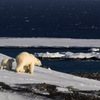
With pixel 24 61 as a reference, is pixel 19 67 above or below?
below

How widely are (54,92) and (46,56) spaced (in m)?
27.4

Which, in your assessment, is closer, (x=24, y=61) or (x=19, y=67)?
(x=24, y=61)

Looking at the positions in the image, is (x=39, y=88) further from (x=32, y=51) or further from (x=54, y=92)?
(x=32, y=51)

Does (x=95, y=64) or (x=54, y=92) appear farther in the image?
(x=95, y=64)

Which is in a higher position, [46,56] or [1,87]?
[46,56]

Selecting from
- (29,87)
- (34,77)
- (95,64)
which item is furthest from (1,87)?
(95,64)

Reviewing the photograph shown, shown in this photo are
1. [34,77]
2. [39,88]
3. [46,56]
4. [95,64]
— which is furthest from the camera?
[46,56]

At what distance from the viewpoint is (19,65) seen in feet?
59.3

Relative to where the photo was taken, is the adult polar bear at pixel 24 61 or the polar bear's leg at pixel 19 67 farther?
the polar bear's leg at pixel 19 67

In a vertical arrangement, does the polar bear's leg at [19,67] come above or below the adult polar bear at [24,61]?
below

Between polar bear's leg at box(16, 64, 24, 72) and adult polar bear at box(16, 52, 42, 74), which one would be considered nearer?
adult polar bear at box(16, 52, 42, 74)

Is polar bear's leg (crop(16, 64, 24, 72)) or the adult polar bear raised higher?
the adult polar bear

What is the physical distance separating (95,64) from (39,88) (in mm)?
23317

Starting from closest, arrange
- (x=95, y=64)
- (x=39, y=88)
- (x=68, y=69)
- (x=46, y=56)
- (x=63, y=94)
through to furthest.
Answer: (x=63, y=94) < (x=39, y=88) < (x=68, y=69) < (x=95, y=64) < (x=46, y=56)
